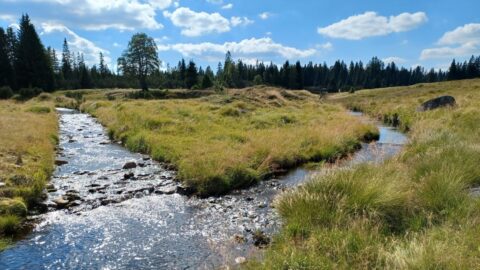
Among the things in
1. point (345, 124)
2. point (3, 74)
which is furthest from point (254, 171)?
point (3, 74)

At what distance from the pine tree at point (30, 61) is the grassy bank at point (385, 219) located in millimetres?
75664

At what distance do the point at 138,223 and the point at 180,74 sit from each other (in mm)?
110180

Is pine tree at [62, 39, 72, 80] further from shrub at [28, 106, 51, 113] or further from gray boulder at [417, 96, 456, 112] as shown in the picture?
gray boulder at [417, 96, 456, 112]

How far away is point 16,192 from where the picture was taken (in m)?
11.1

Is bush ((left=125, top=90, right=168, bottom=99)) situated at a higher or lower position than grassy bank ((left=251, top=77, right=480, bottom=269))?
higher

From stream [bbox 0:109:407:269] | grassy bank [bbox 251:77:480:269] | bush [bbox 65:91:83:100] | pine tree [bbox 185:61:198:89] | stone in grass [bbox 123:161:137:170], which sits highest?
pine tree [bbox 185:61:198:89]

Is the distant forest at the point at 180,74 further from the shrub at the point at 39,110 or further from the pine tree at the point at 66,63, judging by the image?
the shrub at the point at 39,110

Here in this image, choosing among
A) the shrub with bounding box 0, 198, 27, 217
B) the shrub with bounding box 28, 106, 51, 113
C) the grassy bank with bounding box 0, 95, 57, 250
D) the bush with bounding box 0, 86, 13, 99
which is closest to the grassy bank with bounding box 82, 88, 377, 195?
the grassy bank with bounding box 0, 95, 57, 250

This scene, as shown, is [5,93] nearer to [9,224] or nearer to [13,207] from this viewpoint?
[13,207]

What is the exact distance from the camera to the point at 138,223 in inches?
408

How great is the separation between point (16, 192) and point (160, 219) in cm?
487

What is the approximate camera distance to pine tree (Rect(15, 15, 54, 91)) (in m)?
71.6

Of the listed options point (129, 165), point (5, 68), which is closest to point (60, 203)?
point (129, 165)

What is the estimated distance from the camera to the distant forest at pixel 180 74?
2837 inches
